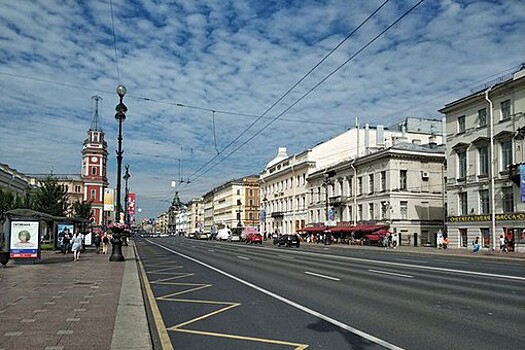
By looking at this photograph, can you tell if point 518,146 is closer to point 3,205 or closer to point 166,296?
point 166,296

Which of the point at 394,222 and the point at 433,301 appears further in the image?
the point at 394,222

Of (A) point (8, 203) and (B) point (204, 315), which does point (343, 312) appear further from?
(A) point (8, 203)

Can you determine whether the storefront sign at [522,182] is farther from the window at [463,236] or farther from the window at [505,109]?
the window at [463,236]

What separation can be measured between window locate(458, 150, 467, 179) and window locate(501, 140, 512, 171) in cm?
508

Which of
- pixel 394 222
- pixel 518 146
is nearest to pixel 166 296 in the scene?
pixel 518 146

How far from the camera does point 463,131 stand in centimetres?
4834

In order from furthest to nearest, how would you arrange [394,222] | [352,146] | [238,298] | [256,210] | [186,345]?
1. [256,210]
2. [352,146]
3. [394,222]
4. [238,298]
5. [186,345]

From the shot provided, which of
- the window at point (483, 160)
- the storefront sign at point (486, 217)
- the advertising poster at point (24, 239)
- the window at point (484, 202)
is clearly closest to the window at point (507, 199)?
the storefront sign at point (486, 217)

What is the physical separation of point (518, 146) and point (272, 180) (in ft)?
198

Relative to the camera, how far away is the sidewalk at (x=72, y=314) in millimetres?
7445

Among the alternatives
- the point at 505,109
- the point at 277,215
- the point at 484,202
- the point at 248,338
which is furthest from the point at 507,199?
the point at 277,215

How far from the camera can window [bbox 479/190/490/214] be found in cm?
4500

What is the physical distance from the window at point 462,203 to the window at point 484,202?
2096 mm

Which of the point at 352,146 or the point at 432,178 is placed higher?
the point at 352,146
